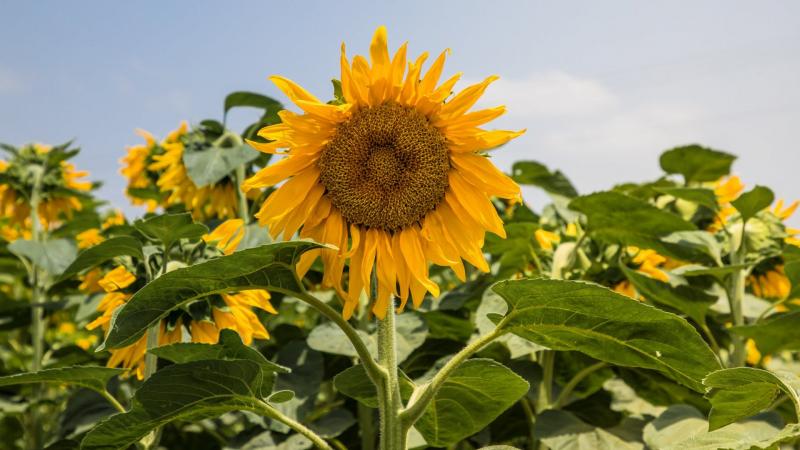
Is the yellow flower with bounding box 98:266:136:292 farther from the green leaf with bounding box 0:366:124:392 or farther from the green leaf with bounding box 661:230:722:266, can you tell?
the green leaf with bounding box 661:230:722:266

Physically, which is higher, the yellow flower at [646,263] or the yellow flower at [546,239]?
the yellow flower at [546,239]

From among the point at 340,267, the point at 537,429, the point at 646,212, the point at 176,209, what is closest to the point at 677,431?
the point at 537,429

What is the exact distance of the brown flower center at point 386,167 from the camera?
1284 mm

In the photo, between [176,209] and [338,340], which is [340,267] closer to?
[338,340]

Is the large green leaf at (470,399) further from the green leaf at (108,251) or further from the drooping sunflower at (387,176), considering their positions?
the green leaf at (108,251)

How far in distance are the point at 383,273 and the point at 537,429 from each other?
0.71 metres

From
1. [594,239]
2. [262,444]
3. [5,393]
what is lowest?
[5,393]

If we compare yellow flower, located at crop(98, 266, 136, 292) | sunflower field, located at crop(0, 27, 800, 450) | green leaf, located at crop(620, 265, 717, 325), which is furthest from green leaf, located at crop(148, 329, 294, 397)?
green leaf, located at crop(620, 265, 717, 325)

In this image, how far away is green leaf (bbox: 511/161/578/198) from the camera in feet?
8.60

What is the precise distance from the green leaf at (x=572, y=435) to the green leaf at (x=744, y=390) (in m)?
0.64

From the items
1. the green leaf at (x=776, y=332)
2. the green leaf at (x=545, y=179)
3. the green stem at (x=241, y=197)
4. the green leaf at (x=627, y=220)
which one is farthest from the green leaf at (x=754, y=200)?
the green stem at (x=241, y=197)

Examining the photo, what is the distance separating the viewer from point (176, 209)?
273cm

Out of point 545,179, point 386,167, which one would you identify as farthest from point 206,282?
point 545,179

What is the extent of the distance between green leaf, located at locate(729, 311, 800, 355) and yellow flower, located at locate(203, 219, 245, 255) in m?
1.13
